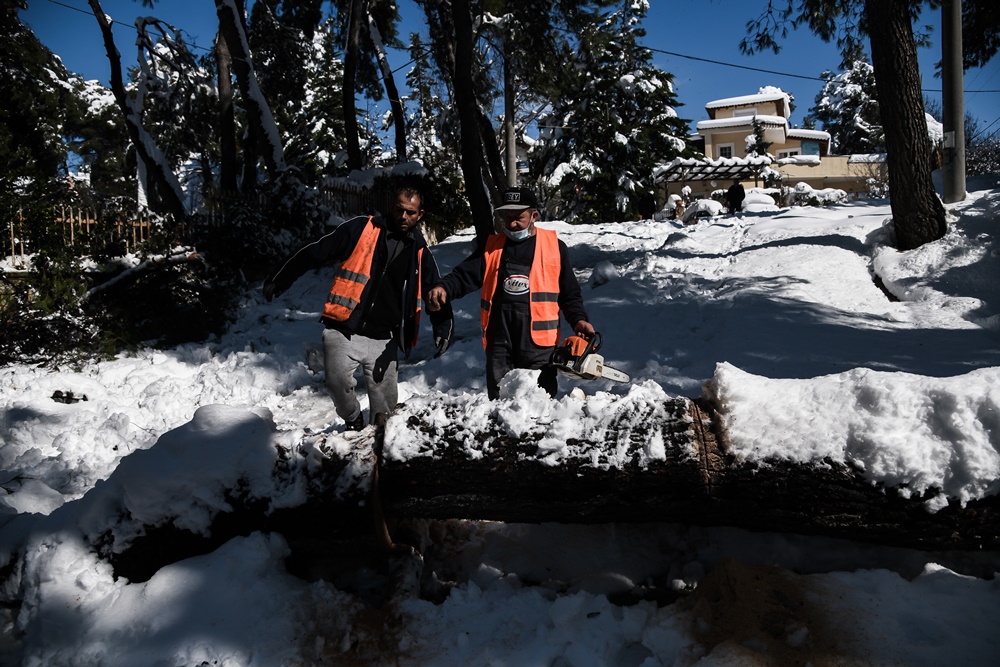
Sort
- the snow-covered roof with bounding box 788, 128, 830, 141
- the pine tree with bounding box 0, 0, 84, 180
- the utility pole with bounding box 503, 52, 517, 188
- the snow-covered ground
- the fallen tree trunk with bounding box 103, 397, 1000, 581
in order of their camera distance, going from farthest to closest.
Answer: the snow-covered roof with bounding box 788, 128, 830, 141
the utility pole with bounding box 503, 52, 517, 188
the pine tree with bounding box 0, 0, 84, 180
the fallen tree trunk with bounding box 103, 397, 1000, 581
the snow-covered ground

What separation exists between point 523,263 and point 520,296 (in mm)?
197

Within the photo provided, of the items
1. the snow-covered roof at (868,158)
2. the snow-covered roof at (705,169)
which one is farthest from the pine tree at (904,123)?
the snow-covered roof at (868,158)

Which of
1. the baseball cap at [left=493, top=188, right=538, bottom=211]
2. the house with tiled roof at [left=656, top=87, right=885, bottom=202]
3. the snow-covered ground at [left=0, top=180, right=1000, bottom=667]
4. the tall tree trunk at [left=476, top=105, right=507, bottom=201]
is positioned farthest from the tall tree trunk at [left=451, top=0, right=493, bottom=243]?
Answer: the house with tiled roof at [left=656, top=87, right=885, bottom=202]

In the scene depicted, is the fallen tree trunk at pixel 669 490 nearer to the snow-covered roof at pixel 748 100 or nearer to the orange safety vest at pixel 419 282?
the orange safety vest at pixel 419 282

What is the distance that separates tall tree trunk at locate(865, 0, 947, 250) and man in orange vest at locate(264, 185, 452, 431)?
7.75 m

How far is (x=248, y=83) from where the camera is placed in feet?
42.3

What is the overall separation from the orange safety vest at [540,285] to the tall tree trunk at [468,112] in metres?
7.22

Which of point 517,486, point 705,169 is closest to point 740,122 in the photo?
point 705,169

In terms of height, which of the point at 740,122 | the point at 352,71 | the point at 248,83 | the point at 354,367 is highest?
the point at 740,122

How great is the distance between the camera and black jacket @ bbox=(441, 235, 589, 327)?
3729 millimetres

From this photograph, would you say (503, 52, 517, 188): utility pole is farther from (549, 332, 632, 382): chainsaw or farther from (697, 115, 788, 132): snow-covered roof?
(697, 115, 788, 132): snow-covered roof

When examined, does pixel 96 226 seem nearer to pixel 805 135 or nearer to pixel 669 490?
pixel 669 490

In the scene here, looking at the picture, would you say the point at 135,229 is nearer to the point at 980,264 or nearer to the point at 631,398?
the point at 631,398

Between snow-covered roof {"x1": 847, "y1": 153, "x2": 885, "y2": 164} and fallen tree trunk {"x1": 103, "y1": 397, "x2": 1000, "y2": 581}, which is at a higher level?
snow-covered roof {"x1": 847, "y1": 153, "x2": 885, "y2": 164}
